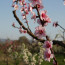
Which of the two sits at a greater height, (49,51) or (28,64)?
(49,51)

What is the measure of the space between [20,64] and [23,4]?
448 inches

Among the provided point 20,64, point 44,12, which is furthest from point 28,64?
point 44,12

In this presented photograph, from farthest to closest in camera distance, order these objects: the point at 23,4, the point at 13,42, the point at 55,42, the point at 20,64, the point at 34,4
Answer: the point at 13,42 < the point at 20,64 < the point at 23,4 < the point at 34,4 < the point at 55,42

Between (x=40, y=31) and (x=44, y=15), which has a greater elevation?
(x=44, y=15)

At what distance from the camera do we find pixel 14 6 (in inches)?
110

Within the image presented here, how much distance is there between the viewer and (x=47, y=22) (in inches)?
61.2

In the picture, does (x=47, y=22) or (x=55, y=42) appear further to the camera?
(x=47, y=22)

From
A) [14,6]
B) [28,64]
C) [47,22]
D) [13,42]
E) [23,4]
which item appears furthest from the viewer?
[13,42]

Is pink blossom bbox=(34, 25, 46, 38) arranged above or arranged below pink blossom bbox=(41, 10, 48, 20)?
below

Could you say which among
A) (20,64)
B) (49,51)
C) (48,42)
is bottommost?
→ (20,64)

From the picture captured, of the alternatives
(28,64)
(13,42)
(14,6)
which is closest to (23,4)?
(14,6)

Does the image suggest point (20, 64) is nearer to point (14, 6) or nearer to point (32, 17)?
point (14, 6)

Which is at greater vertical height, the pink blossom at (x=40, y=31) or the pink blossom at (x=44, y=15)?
the pink blossom at (x=44, y=15)

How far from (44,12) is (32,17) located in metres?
0.14
